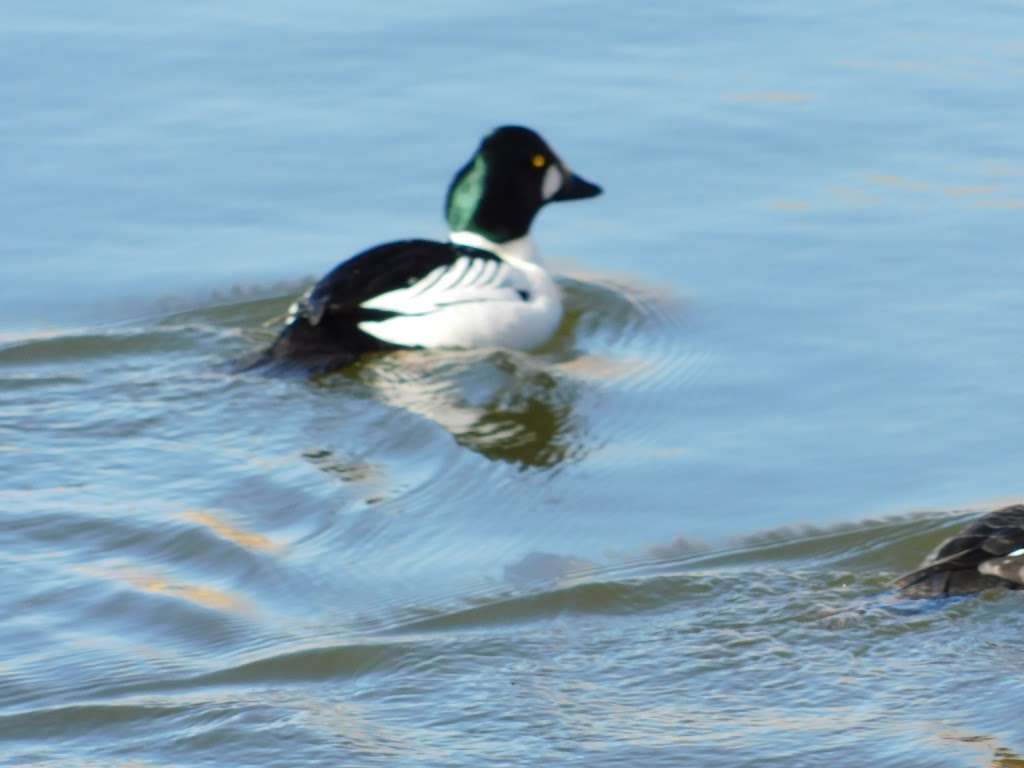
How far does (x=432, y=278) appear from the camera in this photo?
10414 millimetres

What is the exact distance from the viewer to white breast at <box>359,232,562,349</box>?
10289 millimetres

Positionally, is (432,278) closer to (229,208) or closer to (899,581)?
(229,208)

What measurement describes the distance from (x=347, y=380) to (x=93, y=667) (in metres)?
3.33

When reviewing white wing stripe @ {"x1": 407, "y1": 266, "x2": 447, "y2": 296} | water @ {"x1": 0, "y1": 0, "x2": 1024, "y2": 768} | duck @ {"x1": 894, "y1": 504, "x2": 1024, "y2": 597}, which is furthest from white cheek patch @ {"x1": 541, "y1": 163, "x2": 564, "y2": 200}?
duck @ {"x1": 894, "y1": 504, "x2": 1024, "y2": 597}

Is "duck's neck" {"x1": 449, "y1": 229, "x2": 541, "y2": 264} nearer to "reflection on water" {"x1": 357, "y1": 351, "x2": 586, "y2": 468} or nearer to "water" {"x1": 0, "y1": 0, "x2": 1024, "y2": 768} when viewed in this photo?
"water" {"x1": 0, "y1": 0, "x2": 1024, "y2": 768}

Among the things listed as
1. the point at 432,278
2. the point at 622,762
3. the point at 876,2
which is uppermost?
the point at 876,2

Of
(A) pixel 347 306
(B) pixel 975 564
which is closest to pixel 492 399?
(A) pixel 347 306

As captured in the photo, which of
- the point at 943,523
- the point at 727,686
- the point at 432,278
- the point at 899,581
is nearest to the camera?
the point at 727,686

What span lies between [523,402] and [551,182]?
1.88 metres

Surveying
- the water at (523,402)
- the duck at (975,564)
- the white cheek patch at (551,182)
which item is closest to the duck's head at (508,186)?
the white cheek patch at (551,182)

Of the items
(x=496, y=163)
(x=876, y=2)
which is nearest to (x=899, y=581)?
(x=496, y=163)

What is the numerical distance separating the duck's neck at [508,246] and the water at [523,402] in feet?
1.05

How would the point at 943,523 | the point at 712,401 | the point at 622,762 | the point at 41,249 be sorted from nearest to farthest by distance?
the point at 622,762, the point at 943,523, the point at 712,401, the point at 41,249

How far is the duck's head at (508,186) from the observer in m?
11.2
